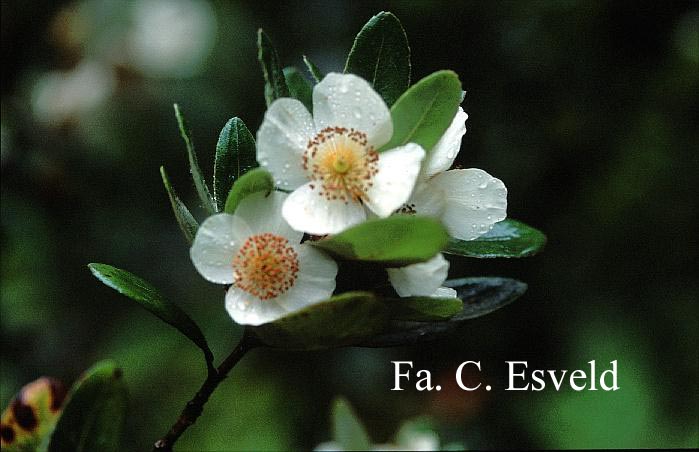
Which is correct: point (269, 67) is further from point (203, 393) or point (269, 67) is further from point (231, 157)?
point (203, 393)

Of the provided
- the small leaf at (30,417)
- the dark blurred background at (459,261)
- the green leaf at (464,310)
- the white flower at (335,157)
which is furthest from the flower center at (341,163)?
the dark blurred background at (459,261)

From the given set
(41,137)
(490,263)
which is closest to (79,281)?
(41,137)

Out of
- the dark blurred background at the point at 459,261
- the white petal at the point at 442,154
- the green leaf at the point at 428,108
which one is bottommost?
the dark blurred background at the point at 459,261

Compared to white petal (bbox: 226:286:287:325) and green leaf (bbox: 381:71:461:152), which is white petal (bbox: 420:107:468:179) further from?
white petal (bbox: 226:286:287:325)

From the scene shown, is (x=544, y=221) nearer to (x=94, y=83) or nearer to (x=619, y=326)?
(x=619, y=326)

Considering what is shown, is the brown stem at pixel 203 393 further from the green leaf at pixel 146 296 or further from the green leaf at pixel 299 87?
the green leaf at pixel 299 87

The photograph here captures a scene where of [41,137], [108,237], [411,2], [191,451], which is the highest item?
[411,2]

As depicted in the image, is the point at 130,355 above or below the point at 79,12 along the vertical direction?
below
